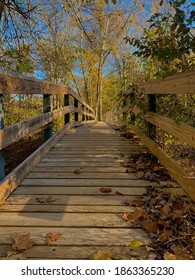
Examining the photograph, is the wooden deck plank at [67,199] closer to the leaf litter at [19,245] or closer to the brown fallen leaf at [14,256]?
the leaf litter at [19,245]

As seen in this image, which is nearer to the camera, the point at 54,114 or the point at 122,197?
the point at 122,197

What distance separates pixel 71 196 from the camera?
283cm

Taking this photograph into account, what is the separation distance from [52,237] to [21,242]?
208 mm

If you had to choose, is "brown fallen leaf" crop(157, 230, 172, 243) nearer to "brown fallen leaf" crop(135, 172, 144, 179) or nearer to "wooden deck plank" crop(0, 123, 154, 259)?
"wooden deck plank" crop(0, 123, 154, 259)

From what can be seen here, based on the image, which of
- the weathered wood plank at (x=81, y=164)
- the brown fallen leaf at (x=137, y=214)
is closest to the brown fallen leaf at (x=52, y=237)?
the brown fallen leaf at (x=137, y=214)

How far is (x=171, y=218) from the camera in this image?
233cm

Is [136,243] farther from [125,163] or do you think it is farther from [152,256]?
[125,163]

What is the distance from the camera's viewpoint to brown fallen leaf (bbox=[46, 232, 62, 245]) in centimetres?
201

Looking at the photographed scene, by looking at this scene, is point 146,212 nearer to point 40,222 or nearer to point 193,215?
point 193,215

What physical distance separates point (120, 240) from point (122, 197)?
794 mm

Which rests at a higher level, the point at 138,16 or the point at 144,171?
the point at 138,16

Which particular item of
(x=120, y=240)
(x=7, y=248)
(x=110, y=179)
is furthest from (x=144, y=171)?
(x=7, y=248)

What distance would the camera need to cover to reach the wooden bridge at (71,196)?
1.98 metres

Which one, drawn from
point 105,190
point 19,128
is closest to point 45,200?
point 105,190
